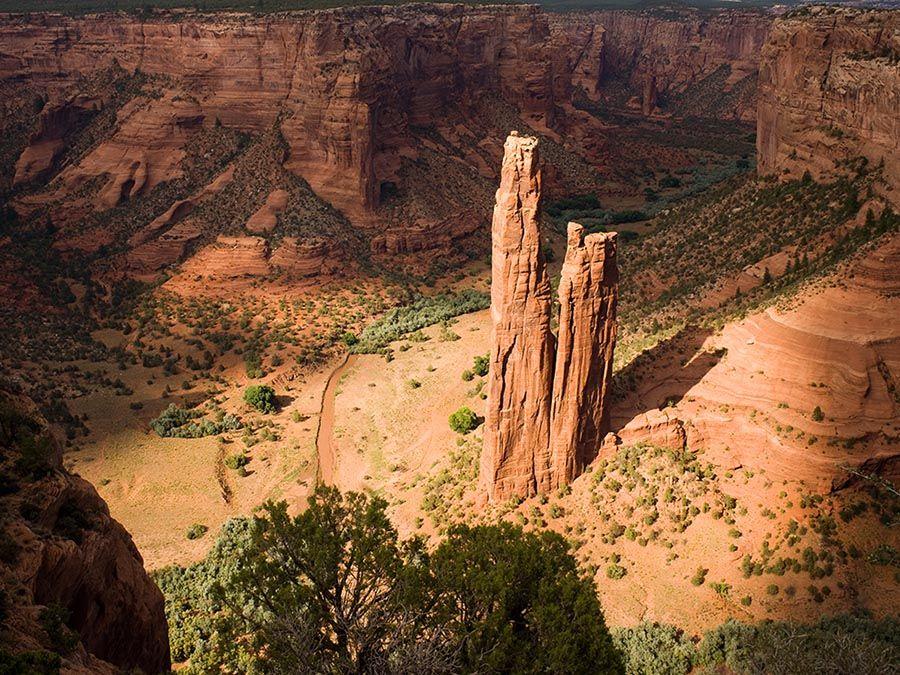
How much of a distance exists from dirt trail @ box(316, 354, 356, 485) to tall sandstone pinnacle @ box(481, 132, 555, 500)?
12792 millimetres

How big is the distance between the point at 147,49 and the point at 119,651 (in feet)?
265

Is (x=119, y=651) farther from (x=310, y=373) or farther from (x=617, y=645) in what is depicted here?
(x=310, y=373)

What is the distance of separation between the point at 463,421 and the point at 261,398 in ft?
54.3

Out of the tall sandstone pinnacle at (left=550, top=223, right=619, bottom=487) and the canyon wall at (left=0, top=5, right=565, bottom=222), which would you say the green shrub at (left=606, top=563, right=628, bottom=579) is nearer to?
the tall sandstone pinnacle at (left=550, top=223, right=619, bottom=487)

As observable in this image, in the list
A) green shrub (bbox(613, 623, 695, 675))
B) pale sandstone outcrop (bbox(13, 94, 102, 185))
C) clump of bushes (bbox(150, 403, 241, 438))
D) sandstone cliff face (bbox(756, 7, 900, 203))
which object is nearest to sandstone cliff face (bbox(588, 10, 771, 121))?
sandstone cliff face (bbox(756, 7, 900, 203))

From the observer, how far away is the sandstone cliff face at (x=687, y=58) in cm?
16575

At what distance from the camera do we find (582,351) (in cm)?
3534

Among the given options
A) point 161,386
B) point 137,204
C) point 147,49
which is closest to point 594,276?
point 161,386

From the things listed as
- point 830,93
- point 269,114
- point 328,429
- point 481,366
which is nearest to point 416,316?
point 481,366

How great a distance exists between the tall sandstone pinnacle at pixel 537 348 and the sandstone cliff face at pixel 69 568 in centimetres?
1726

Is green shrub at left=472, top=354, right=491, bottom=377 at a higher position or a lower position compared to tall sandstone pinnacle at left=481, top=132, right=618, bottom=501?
lower

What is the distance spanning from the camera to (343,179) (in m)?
79.9

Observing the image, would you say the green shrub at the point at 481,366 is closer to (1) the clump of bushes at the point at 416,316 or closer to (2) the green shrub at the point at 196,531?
(1) the clump of bushes at the point at 416,316

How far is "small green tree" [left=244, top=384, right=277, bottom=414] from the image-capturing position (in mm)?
54656
